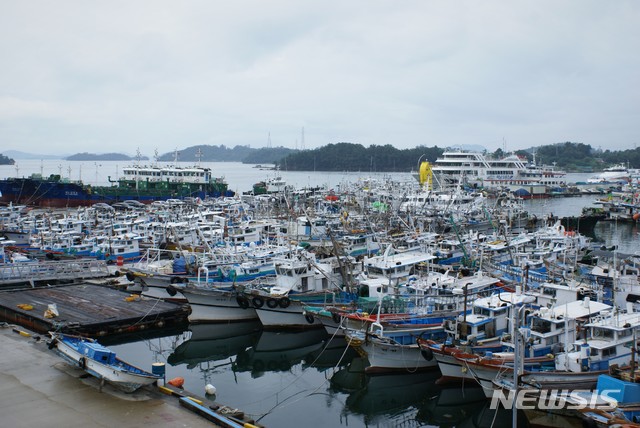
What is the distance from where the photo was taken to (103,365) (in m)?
14.7

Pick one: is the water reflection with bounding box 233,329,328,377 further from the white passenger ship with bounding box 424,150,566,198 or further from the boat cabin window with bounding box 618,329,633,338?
the white passenger ship with bounding box 424,150,566,198

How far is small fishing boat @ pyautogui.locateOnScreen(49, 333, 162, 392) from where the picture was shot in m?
14.5

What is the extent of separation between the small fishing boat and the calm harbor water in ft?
12.6

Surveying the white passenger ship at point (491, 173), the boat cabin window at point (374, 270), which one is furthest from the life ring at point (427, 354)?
the white passenger ship at point (491, 173)

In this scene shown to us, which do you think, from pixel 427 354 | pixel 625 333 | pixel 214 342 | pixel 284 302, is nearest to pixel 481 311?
pixel 427 354

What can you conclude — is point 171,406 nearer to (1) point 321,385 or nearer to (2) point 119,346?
(1) point 321,385

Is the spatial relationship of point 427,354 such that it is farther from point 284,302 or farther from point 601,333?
point 284,302

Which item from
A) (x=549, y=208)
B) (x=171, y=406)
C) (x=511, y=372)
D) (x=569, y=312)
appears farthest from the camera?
(x=549, y=208)

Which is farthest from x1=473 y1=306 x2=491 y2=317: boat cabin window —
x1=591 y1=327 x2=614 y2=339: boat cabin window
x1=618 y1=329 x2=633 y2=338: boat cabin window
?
x1=618 y1=329 x2=633 y2=338: boat cabin window

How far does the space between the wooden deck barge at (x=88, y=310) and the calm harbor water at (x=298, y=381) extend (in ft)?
2.06

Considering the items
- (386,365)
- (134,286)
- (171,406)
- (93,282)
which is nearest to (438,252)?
(386,365)

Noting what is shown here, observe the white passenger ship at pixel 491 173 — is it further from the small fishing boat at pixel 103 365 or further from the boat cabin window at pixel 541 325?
the small fishing boat at pixel 103 365

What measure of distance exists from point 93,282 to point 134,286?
2166 mm

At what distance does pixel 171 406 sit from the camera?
13.9 metres
